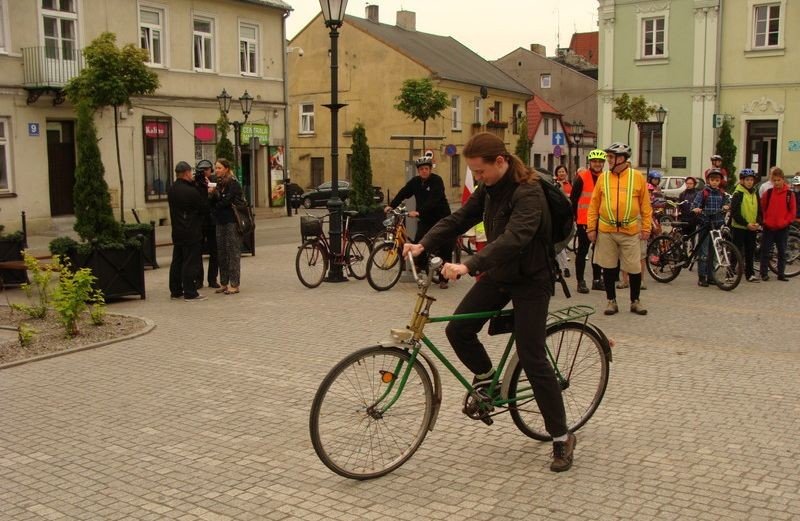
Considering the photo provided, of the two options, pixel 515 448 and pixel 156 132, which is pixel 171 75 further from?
pixel 515 448

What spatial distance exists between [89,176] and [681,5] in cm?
3166

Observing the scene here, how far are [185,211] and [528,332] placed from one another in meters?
7.41

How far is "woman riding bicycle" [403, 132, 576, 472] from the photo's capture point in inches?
192

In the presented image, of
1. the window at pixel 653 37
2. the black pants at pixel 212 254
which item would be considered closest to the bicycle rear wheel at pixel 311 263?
the black pants at pixel 212 254

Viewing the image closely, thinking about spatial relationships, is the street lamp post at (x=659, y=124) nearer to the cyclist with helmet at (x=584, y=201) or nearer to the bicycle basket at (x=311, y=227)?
the cyclist with helmet at (x=584, y=201)

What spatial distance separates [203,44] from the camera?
30.3 meters

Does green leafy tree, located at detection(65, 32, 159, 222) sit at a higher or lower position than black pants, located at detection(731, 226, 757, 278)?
higher

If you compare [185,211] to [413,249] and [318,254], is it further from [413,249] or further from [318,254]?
[413,249]

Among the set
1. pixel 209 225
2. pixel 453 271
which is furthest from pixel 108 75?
pixel 453 271

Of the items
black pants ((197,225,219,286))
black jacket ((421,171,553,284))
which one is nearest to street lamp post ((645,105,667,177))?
black pants ((197,225,219,286))

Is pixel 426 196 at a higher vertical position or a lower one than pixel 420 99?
lower

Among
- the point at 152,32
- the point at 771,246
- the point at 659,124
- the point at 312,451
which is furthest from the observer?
the point at 659,124

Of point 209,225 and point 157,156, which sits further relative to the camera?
point 157,156

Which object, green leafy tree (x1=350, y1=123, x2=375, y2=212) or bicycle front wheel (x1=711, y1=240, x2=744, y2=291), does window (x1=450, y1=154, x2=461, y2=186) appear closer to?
green leafy tree (x1=350, y1=123, x2=375, y2=212)
